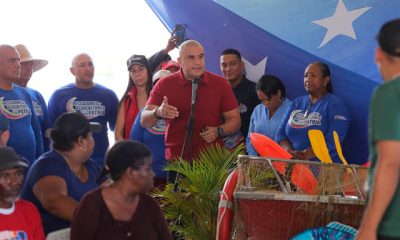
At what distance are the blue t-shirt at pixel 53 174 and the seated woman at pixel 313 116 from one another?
80.9 inches

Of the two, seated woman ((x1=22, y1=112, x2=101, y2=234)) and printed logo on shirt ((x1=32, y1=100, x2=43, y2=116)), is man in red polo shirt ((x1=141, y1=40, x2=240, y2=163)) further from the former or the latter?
seated woman ((x1=22, y1=112, x2=101, y2=234))

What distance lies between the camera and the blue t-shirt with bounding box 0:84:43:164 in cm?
521

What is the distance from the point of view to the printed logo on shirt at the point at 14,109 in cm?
522

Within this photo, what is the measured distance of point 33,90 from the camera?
19.4 ft

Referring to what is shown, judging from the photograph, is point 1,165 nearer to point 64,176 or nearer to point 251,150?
point 64,176

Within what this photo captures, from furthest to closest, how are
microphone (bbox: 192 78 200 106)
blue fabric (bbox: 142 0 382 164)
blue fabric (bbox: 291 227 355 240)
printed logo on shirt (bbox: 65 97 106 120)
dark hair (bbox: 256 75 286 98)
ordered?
1. printed logo on shirt (bbox: 65 97 106 120)
2. dark hair (bbox: 256 75 286 98)
3. blue fabric (bbox: 142 0 382 164)
4. microphone (bbox: 192 78 200 106)
5. blue fabric (bbox: 291 227 355 240)

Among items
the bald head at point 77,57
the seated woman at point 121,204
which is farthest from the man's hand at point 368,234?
the bald head at point 77,57

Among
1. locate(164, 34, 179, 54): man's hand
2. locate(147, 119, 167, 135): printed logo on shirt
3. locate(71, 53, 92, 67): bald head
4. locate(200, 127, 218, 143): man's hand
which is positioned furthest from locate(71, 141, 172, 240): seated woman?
locate(164, 34, 179, 54): man's hand

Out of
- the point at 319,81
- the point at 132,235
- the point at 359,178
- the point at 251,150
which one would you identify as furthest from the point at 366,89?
the point at 132,235

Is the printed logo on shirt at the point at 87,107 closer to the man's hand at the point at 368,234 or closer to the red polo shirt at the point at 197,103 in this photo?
the red polo shirt at the point at 197,103

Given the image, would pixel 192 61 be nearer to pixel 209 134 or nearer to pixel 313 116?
pixel 209 134

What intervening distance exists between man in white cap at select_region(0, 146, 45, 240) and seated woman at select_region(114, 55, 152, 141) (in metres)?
2.54

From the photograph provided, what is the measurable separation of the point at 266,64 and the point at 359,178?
228cm

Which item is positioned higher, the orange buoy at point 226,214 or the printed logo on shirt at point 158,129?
the printed logo on shirt at point 158,129
